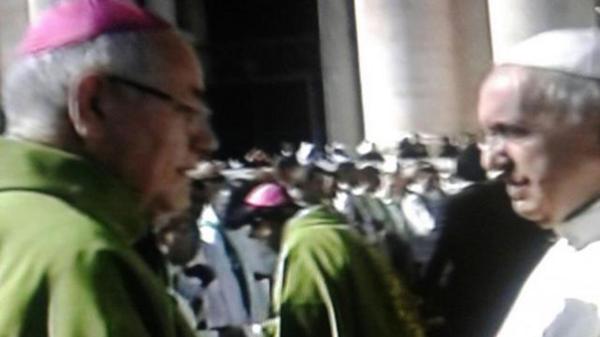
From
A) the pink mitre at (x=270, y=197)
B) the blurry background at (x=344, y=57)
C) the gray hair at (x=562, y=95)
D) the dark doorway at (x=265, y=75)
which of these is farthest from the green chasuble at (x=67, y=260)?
the dark doorway at (x=265, y=75)

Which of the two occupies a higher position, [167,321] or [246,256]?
[167,321]

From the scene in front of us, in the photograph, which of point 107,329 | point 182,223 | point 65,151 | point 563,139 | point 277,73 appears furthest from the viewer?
point 277,73

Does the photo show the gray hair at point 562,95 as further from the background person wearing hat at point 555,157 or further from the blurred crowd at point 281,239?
the blurred crowd at point 281,239

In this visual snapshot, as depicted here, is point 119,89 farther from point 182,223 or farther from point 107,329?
point 182,223

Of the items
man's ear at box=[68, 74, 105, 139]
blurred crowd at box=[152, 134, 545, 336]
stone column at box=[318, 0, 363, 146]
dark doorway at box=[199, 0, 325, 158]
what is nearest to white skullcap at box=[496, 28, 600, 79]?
man's ear at box=[68, 74, 105, 139]

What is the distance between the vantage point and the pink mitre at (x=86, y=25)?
3.00 metres

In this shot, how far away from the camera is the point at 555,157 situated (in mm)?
3215

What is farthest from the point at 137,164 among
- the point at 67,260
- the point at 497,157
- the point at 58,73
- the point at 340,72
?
the point at 340,72

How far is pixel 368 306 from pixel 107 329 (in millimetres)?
3538

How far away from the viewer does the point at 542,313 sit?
3234 millimetres

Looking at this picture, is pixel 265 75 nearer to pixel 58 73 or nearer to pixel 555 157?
pixel 555 157

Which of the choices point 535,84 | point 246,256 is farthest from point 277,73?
point 535,84

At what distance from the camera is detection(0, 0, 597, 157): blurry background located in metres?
18.0

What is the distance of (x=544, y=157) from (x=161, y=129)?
2.32 feet
